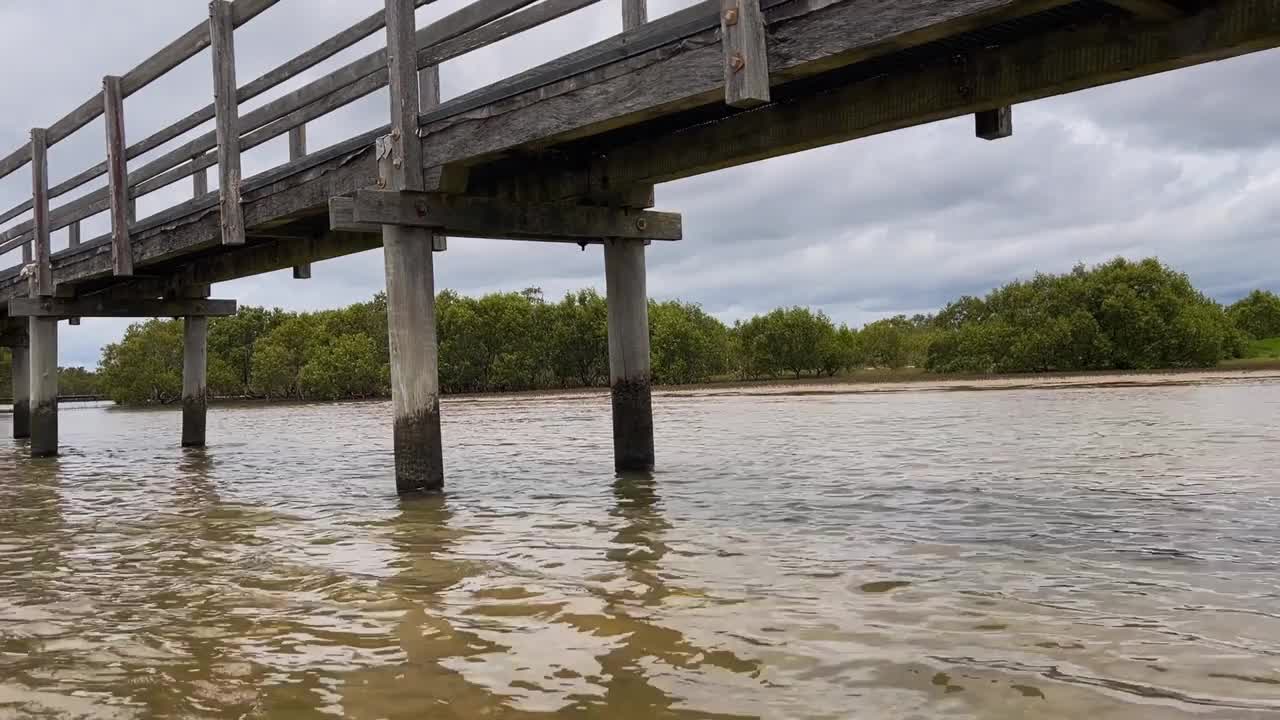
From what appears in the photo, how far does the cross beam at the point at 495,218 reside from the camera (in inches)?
368

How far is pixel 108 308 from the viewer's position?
17.7 meters

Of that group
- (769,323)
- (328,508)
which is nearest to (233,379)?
(769,323)

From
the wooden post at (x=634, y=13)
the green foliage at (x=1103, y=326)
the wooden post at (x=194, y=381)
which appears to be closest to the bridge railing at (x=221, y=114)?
the wooden post at (x=634, y=13)

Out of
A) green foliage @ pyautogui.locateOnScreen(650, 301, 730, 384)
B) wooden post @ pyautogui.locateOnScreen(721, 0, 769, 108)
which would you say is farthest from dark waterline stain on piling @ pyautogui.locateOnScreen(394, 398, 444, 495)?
green foliage @ pyautogui.locateOnScreen(650, 301, 730, 384)

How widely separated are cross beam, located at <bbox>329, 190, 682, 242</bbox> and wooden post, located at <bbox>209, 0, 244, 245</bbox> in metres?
2.75

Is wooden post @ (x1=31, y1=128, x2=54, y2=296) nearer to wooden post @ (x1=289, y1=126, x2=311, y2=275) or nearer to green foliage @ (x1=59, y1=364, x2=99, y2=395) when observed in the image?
wooden post @ (x1=289, y1=126, x2=311, y2=275)

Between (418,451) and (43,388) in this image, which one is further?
(43,388)

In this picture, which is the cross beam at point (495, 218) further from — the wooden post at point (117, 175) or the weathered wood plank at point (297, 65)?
the wooden post at point (117, 175)

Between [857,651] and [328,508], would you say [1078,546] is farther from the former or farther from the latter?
[328,508]

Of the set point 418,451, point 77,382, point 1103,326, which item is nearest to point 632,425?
point 418,451

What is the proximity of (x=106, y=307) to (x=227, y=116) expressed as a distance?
306 inches

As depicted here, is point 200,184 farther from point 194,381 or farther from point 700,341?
point 700,341

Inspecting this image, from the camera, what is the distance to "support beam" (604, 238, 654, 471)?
11.0 meters

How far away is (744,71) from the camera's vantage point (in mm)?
6477
